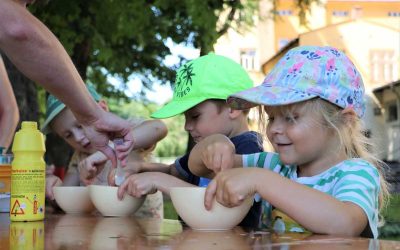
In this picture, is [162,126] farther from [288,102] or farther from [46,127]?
[288,102]

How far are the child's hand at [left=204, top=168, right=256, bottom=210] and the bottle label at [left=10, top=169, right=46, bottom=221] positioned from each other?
0.53 m

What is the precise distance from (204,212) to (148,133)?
1.36 meters

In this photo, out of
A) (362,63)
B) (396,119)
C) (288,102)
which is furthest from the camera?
(362,63)

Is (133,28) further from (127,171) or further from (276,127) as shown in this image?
(276,127)

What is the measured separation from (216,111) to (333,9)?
25.6 meters

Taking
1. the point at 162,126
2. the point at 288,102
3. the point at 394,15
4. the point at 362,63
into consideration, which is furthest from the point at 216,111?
the point at 394,15

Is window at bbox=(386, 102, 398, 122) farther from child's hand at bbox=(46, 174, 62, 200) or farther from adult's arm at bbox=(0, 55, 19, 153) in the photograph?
child's hand at bbox=(46, 174, 62, 200)

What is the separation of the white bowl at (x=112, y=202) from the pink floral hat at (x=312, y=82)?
47 cm

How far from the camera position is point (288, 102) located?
154cm

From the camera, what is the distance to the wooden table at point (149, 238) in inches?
43.9

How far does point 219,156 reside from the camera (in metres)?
1.62

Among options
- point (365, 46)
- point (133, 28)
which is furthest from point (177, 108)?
point (365, 46)

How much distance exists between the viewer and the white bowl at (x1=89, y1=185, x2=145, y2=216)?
5.95 ft

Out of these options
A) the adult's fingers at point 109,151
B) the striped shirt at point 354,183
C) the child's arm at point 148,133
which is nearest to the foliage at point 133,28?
the child's arm at point 148,133
